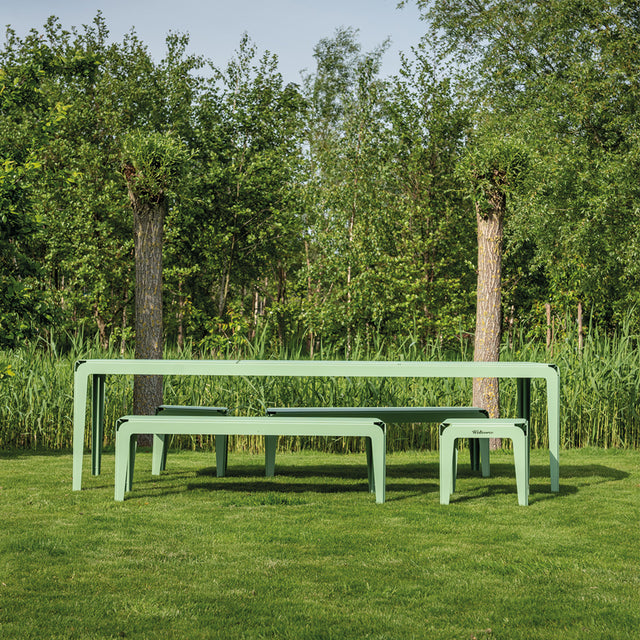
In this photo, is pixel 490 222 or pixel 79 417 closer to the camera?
pixel 79 417

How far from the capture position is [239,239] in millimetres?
17375

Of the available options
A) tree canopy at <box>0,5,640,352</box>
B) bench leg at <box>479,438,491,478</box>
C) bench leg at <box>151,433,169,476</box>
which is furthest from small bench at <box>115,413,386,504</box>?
tree canopy at <box>0,5,640,352</box>

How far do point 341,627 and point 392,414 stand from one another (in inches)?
120

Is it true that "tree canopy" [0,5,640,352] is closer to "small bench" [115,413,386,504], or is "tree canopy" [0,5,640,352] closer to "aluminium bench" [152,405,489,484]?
"aluminium bench" [152,405,489,484]

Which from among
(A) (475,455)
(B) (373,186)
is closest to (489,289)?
(A) (475,455)

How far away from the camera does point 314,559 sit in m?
3.66

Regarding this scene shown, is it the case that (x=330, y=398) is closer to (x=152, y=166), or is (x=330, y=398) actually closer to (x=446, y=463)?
(x=152, y=166)

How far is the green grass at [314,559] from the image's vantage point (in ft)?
9.21

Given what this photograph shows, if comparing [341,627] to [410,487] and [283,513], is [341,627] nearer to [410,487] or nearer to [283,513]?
[283,513]

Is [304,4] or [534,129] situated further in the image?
[534,129]

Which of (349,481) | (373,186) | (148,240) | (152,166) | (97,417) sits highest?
(373,186)

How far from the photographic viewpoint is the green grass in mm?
2809

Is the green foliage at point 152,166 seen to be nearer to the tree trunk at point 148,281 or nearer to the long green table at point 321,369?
the tree trunk at point 148,281

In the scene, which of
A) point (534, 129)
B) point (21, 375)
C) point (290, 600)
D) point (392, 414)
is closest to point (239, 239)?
point (534, 129)
